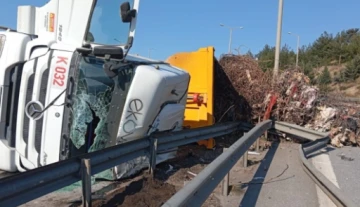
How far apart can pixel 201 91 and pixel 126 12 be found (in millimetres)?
3493

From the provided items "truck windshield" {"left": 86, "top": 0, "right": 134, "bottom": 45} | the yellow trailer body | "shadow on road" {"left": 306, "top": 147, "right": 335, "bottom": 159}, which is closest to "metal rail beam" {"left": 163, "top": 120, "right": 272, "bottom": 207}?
"truck windshield" {"left": 86, "top": 0, "right": 134, "bottom": 45}

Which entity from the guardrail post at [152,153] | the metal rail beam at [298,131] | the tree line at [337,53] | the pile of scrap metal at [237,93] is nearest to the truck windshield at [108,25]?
the guardrail post at [152,153]

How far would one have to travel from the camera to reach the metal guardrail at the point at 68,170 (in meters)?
3.17

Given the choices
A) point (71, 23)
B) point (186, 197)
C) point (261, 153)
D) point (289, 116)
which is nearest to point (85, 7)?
point (71, 23)

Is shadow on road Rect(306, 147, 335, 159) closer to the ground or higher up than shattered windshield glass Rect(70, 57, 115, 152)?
closer to the ground

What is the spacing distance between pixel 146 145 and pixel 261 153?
12.0 feet

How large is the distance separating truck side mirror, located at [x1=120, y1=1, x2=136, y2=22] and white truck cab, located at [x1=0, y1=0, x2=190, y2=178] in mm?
13

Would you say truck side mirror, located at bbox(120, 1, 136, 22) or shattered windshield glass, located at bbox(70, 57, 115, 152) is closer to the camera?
shattered windshield glass, located at bbox(70, 57, 115, 152)

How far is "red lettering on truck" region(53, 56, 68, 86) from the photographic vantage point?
16.2 feet

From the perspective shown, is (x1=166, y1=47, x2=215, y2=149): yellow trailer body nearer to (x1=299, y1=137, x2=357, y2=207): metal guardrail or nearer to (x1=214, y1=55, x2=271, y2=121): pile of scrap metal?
(x1=214, y1=55, x2=271, y2=121): pile of scrap metal

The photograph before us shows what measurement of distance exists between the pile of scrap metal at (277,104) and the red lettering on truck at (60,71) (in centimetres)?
517

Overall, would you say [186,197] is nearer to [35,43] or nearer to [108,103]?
[108,103]

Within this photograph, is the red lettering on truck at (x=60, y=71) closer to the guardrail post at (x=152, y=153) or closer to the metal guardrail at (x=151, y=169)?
the metal guardrail at (x=151, y=169)

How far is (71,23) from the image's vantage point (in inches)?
208
